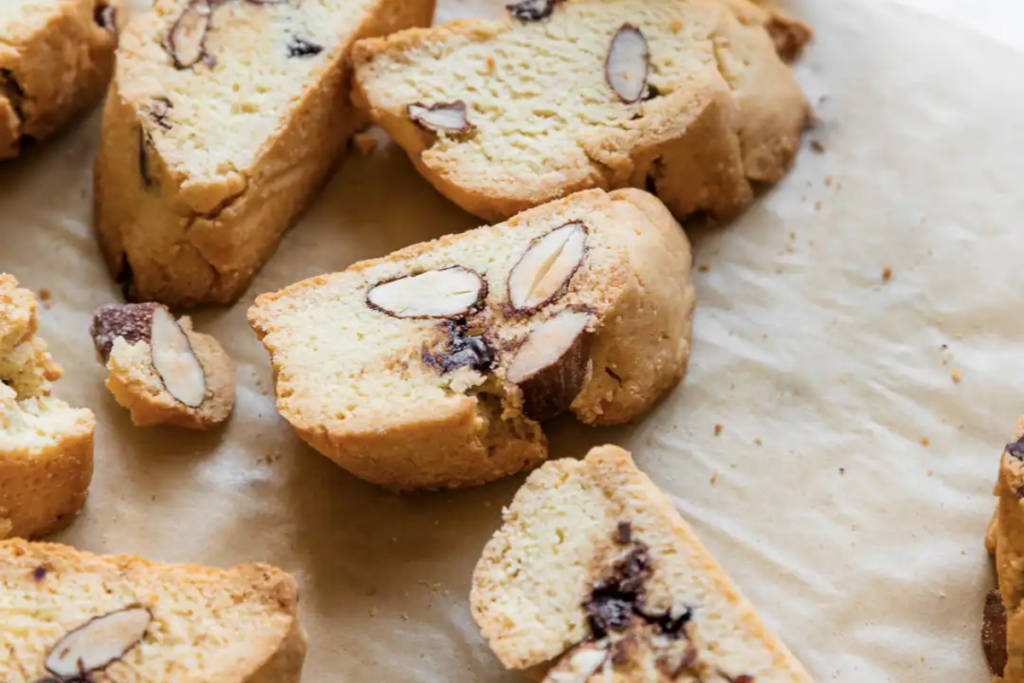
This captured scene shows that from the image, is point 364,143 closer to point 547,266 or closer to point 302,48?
point 302,48

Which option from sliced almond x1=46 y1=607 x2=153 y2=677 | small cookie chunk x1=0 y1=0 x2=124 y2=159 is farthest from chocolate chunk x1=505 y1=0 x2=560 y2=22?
sliced almond x1=46 y1=607 x2=153 y2=677

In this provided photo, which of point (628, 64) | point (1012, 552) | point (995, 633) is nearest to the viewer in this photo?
point (1012, 552)

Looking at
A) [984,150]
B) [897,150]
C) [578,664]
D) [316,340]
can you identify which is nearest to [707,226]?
[897,150]

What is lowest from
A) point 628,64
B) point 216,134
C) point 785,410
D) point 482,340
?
point 785,410

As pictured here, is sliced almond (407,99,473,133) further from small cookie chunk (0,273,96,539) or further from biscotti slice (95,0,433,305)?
small cookie chunk (0,273,96,539)

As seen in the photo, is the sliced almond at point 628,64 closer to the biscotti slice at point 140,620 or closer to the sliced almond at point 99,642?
the biscotti slice at point 140,620

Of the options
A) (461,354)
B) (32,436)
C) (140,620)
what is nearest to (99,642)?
(140,620)

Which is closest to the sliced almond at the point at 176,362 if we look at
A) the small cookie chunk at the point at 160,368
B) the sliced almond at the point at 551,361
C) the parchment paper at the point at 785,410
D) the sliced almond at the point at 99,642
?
the small cookie chunk at the point at 160,368

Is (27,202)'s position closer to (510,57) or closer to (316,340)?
(316,340)
